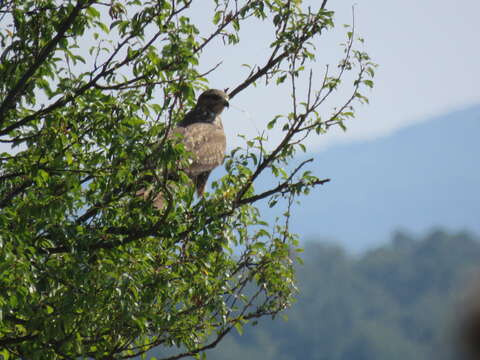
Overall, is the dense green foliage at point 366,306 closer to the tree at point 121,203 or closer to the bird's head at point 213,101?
the bird's head at point 213,101

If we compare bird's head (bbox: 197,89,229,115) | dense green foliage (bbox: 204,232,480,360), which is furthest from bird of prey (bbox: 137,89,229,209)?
dense green foliage (bbox: 204,232,480,360)

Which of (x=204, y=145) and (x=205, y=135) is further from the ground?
(x=205, y=135)

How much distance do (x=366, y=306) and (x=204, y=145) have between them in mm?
168571

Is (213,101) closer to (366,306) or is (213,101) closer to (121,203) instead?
(121,203)

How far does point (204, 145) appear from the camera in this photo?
11.1 m

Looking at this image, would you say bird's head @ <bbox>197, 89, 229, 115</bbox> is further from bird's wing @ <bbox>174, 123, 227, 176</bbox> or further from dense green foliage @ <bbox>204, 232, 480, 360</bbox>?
dense green foliage @ <bbox>204, 232, 480, 360</bbox>

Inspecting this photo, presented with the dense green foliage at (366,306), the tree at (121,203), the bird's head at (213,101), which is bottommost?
the tree at (121,203)

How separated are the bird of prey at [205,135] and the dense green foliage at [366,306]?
130 meters

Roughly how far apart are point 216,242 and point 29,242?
1.96m

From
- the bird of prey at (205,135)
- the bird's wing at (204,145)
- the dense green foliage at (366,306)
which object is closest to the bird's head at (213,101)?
Result: the bird of prey at (205,135)

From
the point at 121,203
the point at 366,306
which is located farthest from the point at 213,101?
the point at 366,306

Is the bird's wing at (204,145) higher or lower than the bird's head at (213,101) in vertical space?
lower

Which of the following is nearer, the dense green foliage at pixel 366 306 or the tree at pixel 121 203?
the tree at pixel 121 203

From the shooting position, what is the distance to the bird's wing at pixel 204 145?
35.1 feet
